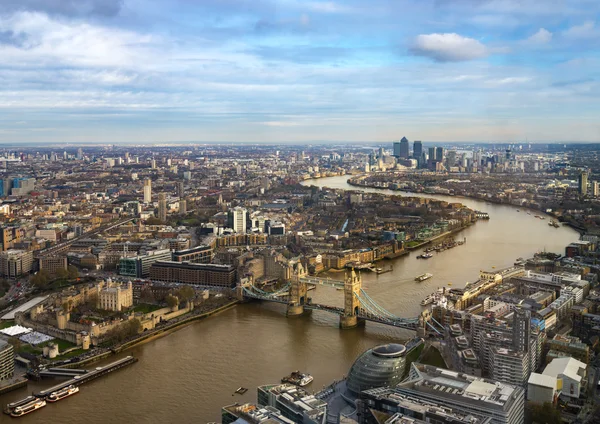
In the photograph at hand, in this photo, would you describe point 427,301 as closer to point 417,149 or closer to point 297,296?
point 297,296

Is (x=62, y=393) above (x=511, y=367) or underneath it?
underneath

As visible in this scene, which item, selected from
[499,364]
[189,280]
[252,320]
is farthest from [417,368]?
[189,280]

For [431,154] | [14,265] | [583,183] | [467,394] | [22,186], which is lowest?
[14,265]

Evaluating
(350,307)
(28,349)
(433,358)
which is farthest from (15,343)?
(433,358)

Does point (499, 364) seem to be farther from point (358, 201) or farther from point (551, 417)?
point (358, 201)

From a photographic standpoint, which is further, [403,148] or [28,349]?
[403,148]

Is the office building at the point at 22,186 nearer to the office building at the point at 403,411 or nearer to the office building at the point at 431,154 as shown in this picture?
the office building at the point at 403,411

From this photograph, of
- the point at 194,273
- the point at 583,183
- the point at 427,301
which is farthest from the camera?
the point at 583,183
